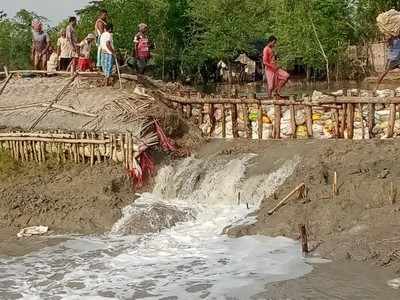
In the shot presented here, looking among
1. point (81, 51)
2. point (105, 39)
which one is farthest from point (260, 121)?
point (81, 51)

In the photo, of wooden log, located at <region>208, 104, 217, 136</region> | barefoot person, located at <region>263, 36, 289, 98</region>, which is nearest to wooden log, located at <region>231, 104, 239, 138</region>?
wooden log, located at <region>208, 104, 217, 136</region>

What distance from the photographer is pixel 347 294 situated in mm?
6816

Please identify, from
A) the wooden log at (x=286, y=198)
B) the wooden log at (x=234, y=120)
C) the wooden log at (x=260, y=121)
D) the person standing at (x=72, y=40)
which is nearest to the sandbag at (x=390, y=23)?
the wooden log at (x=260, y=121)

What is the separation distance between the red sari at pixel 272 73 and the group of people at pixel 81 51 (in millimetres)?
2792

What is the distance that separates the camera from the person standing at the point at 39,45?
49.0 ft

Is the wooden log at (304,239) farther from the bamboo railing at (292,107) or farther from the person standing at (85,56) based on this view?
the person standing at (85,56)

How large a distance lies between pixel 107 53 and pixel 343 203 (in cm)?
585

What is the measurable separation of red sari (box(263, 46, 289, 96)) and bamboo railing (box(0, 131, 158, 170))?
2.63 m

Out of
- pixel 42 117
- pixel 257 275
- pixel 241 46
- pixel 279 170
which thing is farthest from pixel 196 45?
pixel 257 275

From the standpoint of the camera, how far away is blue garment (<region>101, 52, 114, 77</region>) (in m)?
12.7

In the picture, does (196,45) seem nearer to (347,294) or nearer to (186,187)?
(186,187)

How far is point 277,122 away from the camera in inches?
450

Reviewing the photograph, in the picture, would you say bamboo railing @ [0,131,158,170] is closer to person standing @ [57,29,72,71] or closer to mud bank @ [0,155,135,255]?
mud bank @ [0,155,135,255]

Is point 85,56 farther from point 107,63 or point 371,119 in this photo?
point 371,119
